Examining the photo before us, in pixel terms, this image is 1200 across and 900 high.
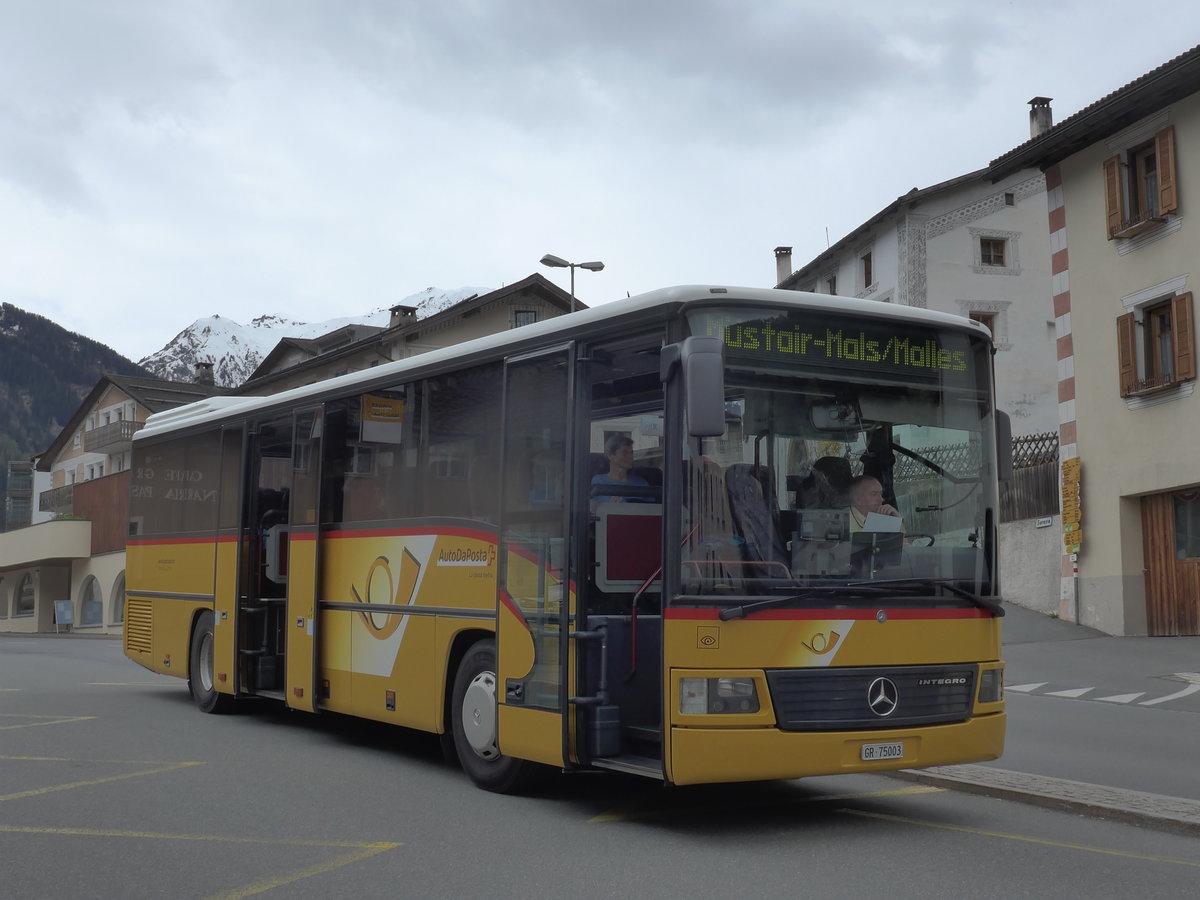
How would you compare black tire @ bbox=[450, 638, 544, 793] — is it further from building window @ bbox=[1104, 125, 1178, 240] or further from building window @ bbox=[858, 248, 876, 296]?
building window @ bbox=[858, 248, 876, 296]

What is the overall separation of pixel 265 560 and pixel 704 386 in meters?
7.01

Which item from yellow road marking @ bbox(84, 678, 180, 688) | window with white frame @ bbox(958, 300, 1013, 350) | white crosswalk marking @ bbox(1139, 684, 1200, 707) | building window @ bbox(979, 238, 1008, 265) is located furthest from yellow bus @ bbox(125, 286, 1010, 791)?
building window @ bbox(979, 238, 1008, 265)

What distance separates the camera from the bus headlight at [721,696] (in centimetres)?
735

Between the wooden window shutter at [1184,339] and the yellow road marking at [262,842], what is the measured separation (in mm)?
19603

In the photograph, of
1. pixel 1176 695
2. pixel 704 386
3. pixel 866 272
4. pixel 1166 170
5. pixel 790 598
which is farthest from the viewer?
pixel 866 272

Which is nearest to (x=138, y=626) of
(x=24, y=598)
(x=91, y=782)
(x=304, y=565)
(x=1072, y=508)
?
(x=304, y=565)

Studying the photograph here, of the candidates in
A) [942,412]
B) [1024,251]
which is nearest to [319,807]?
[942,412]

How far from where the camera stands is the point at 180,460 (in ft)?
49.3

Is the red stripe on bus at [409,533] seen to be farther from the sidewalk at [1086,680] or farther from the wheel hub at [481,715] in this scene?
the sidewalk at [1086,680]

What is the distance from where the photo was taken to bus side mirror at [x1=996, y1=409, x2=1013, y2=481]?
8.35 metres

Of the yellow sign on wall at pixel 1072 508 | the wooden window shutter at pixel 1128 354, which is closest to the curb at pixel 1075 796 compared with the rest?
the wooden window shutter at pixel 1128 354

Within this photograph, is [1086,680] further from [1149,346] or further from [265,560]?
[265,560]

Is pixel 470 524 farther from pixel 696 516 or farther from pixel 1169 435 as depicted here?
pixel 1169 435

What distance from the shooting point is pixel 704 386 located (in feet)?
23.5
